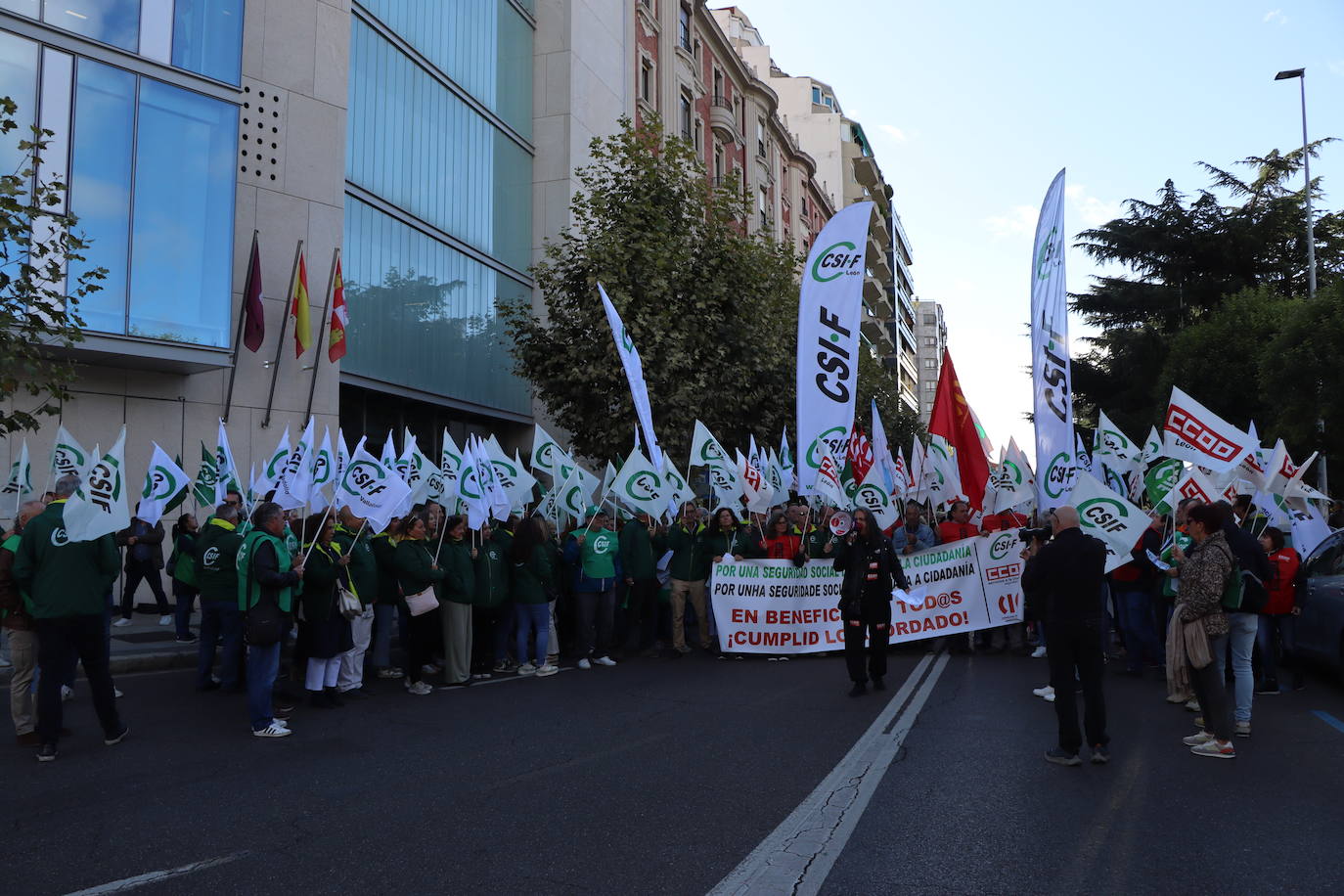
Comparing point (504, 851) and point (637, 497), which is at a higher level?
point (637, 497)

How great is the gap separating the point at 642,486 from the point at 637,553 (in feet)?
2.79

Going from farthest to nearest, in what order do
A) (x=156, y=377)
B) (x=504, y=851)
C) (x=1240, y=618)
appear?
(x=156, y=377) → (x=1240, y=618) → (x=504, y=851)

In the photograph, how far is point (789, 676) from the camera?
1116 centimetres

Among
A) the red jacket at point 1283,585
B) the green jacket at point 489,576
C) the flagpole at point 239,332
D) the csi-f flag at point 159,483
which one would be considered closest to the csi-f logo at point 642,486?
the green jacket at point 489,576

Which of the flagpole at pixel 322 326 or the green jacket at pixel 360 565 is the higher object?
the flagpole at pixel 322 326

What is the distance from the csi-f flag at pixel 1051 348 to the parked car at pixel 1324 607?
8.01 feet

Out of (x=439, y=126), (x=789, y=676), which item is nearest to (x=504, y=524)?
(x=789, y=676)

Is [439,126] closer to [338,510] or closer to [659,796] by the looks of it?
[338,510]

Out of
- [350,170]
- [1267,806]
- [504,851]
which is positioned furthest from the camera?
[350,170]

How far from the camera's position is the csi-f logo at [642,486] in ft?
43.7

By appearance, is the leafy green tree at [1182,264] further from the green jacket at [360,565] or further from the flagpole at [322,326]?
the green jacket at [360,565]

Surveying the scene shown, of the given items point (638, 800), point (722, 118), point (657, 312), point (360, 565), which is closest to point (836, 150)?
point (722, 118)

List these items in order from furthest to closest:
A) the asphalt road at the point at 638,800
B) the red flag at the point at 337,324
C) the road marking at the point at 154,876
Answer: the red flag at the point at 337,324
the asphalt road at the point at 638,800
the road marking at the point at 154,876

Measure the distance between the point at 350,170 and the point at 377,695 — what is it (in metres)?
14.3
